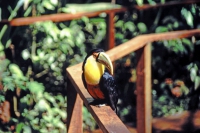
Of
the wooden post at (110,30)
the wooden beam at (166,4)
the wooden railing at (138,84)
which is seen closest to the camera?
the wooden railing at (138,84)

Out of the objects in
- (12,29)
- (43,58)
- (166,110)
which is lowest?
(166,110)

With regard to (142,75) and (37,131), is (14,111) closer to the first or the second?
(37,131)

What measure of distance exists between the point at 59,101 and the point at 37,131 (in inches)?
16.4

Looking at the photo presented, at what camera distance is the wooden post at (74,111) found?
Answer: 2422mm

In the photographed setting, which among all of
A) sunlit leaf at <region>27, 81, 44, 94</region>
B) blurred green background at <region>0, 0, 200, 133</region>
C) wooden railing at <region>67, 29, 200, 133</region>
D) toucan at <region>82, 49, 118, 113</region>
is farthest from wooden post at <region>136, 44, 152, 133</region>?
toucan at <region>82, 49, 118, 113</region>

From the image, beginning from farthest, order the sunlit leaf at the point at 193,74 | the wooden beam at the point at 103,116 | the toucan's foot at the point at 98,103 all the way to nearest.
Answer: the sunlit leaf at the point at 193,74 → the toucan's foot at the point at 98,103 → the wooden beam at the point at 103,116

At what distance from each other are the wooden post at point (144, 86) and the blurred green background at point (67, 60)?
2.22ft

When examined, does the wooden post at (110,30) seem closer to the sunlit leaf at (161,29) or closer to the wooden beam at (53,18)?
the wooden beam at (53,18)

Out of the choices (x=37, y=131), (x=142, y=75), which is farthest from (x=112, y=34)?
(x=37, y=131)

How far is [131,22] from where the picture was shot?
445cm

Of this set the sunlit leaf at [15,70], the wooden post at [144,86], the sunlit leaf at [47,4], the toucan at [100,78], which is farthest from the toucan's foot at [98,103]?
the sunlit leaf at [47,4]

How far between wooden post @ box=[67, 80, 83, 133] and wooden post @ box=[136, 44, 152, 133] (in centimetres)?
75

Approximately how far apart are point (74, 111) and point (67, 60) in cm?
174

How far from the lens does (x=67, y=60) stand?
163 inches
